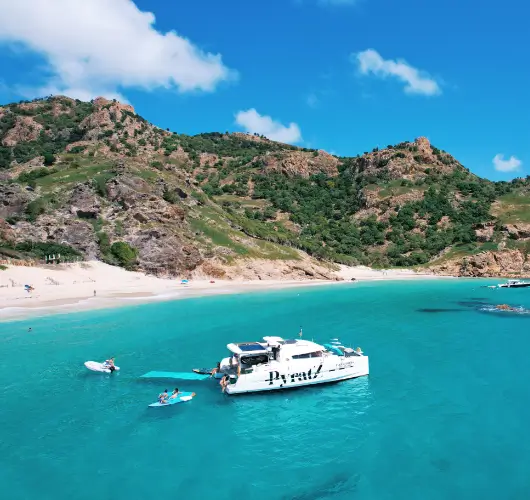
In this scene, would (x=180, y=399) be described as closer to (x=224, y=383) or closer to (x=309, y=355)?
(x=224, y=383)

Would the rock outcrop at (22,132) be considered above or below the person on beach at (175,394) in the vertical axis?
above

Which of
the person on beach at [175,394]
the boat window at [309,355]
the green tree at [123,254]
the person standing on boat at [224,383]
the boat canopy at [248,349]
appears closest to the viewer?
the person on beach at [175,394]

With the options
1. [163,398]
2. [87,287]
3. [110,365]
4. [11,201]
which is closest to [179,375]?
A: [163,398]

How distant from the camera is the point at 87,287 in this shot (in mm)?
67688

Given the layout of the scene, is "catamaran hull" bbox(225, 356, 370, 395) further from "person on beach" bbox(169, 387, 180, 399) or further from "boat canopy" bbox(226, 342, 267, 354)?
"person on beach" bbox(169, 387, 180, 399)

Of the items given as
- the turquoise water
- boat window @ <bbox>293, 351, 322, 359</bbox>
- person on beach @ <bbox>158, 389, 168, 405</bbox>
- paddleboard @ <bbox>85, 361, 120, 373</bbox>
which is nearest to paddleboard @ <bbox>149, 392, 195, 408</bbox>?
Result: person on beach @ <bbox>158, 389, 168, 405</bbox>

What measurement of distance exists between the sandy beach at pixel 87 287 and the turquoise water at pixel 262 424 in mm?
12135

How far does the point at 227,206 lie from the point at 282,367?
11791 centimetres

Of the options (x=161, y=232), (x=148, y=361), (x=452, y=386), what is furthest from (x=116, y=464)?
(x=161, y=232)

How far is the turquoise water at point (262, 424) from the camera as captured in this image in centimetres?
1711

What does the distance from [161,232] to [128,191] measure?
13588 mm

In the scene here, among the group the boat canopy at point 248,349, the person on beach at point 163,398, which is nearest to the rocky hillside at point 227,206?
the boat canopy at point 248,349

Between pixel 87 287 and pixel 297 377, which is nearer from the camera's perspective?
pixel 297 377

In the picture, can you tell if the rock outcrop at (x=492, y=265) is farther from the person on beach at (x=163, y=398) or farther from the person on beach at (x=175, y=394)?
the person on beach at (x=163, y=398)
